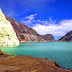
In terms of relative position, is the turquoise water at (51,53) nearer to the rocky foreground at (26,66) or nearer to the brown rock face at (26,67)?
the rocky foreground at (26,66)

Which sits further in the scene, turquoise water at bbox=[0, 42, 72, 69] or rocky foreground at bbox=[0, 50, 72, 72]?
turquoise water at bbox=[0, 42, 72, 69]

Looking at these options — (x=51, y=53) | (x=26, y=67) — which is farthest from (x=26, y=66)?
(x=51, y=53)

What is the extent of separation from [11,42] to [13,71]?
44665 mm

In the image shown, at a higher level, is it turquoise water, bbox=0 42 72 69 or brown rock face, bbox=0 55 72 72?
brown rock face, bbox=0 55 72 72

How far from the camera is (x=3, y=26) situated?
4781 cm

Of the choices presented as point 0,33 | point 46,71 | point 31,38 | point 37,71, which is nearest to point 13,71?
point 37,71

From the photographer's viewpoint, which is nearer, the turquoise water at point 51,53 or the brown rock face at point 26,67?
the brown rock face at point 26,67

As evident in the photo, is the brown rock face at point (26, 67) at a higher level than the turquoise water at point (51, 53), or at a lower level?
higher

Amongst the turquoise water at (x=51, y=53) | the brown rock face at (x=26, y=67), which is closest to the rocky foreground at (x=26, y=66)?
the brown rock face at (x=26, y=67)

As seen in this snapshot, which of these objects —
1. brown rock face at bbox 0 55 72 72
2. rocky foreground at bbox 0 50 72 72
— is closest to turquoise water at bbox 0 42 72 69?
rocky foreground at bbox 0 50 72 72

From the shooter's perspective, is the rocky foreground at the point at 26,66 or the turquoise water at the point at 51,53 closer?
the rocky foreground at the point at 26,66

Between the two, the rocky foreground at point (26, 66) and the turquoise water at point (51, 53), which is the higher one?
the rocky foreground at point (26, 66)

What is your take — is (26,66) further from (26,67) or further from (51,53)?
(51,53)

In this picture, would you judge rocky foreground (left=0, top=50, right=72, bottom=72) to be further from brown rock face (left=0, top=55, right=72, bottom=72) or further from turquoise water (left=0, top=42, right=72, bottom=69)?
turquoise water (left=0, top=42, right=72, bottom=69)
